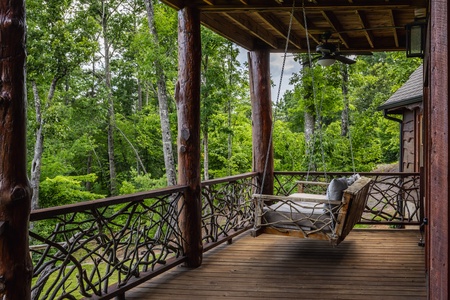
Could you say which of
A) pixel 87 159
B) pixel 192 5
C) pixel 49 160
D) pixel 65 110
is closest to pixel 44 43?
pixel 65 110

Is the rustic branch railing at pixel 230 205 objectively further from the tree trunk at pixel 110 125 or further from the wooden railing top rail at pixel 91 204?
the tree trunk at pixel 110 125

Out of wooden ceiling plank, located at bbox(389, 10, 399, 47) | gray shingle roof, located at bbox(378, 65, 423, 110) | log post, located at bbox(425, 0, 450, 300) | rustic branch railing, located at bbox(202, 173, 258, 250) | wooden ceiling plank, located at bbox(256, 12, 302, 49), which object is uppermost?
wooden ceiling plank, located at bbox(256, 12, 302, 49)

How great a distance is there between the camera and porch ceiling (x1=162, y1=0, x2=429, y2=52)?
15.0ft

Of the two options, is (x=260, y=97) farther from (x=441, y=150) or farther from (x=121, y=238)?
(x=441, y=150)

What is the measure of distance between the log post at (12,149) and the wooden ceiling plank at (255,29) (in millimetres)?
3296

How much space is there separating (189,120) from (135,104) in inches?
623

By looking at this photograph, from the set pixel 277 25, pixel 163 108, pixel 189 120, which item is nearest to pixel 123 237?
pixel 189 120

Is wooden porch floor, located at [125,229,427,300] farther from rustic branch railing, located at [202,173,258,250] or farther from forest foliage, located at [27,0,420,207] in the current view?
forest foliage, located at [27,0,420,207]

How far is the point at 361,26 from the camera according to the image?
5.79 metres

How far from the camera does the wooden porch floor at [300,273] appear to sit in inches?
155

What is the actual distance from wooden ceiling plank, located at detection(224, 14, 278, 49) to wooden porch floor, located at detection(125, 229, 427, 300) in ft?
9.82

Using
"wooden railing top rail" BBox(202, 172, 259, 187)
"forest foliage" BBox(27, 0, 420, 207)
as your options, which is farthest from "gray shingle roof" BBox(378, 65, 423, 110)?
"wooden railing top rail" BBox(202, 172, 259, 187)

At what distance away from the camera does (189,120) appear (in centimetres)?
468

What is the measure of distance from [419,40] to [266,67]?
9.18 feet
